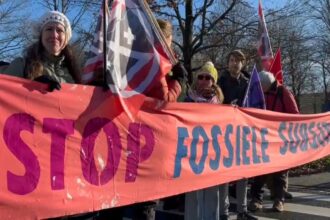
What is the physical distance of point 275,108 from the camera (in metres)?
7.38

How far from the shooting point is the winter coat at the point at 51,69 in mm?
3953

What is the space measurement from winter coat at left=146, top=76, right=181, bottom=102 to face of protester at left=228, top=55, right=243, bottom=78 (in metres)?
2.68

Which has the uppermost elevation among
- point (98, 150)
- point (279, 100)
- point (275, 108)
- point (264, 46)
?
point (264, 46)

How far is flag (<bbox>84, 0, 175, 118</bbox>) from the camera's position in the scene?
4195 mm

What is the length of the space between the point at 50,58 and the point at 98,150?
776mm

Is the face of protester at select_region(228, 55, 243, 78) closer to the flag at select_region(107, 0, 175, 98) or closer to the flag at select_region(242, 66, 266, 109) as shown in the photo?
the flag at select_region(242, 66, 266, 109)

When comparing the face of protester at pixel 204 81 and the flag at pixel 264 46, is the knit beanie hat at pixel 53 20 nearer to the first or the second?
the face of protester at pixel 204 81

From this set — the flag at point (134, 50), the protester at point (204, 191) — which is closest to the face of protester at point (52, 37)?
the flag at point (134, 50)

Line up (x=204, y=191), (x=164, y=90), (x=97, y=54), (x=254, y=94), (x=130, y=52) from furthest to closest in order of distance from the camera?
(x=254, y=94), (x=204, y=191), (x=164, y=90), (x=130, y=52), (x=97, y=54)

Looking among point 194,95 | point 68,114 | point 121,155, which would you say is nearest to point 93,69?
point 68,114

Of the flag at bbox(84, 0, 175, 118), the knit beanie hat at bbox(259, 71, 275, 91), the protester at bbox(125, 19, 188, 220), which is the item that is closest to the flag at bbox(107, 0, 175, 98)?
the flag at bbox(84, 0, 175, 118)

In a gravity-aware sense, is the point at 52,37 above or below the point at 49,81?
above

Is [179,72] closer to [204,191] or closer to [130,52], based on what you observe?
[130,52]

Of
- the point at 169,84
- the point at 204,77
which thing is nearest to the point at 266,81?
the point at 204,77
